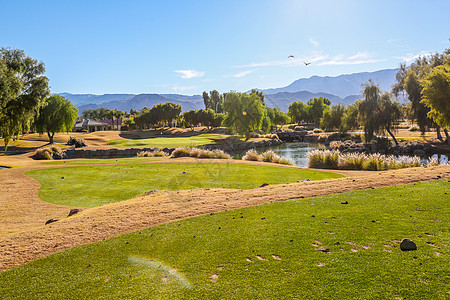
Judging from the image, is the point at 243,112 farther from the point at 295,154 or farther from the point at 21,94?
the point at 21,94

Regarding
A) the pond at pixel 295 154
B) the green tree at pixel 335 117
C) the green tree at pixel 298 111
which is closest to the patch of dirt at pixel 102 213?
the pond at pixel 295 154

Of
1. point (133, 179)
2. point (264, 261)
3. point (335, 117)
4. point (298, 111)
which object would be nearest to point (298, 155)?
point (133, 179)

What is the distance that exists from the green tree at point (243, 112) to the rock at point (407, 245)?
64.5m

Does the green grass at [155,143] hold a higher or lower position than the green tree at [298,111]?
lower

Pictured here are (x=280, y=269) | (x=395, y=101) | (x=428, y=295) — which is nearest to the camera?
(x=428, y=295)

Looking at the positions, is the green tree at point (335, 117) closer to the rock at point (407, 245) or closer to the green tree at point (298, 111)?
the green tree at point (298, 111)

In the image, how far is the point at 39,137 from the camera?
65.3 meters

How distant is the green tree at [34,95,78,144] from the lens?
55.5m

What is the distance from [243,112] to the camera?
69125 mm

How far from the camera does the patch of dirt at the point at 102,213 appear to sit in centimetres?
702

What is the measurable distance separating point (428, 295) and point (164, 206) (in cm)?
827

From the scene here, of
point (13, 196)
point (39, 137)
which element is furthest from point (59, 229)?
point (39, 137)

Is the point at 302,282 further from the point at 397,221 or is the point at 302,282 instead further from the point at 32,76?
the point at 32,76

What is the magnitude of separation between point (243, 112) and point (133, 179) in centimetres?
5338
